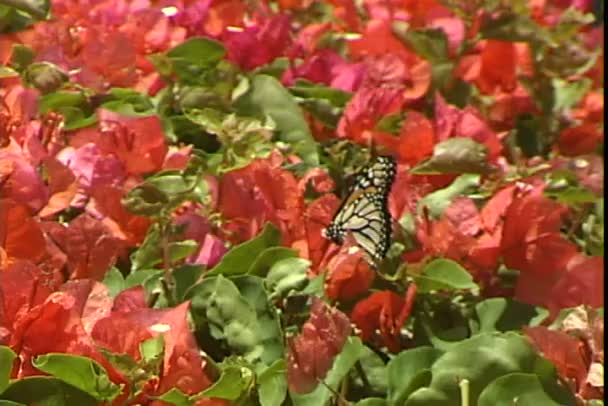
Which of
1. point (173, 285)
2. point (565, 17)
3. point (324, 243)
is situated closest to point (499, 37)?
point (565, 17)

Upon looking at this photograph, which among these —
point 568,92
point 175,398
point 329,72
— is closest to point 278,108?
point 329,72

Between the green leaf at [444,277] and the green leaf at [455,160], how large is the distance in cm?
24

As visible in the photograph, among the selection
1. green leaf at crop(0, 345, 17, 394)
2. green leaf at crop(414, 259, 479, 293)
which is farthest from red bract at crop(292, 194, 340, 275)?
green leaf at crop(0, 345, 17, 394)

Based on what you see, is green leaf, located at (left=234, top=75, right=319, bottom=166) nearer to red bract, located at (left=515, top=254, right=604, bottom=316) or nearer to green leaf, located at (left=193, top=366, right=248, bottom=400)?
red bract, located at (left=515, top=254, right=604, bottom=316)

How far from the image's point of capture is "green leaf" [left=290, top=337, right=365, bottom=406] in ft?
3.80

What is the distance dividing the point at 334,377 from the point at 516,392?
0.15 metres

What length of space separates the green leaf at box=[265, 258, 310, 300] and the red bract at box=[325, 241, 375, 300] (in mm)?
27

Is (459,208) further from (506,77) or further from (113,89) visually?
(506,77)

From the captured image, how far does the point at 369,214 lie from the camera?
1.38 metres

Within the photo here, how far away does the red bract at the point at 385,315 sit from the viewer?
4.30 ft

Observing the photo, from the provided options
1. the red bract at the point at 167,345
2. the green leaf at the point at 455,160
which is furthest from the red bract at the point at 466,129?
the red bract at the point at 167,345

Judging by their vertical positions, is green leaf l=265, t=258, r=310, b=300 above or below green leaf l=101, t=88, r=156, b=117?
above

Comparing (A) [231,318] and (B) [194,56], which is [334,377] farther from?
(B) [194,56]

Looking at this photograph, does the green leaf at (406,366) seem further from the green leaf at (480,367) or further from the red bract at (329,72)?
the red bract at (329,72)
